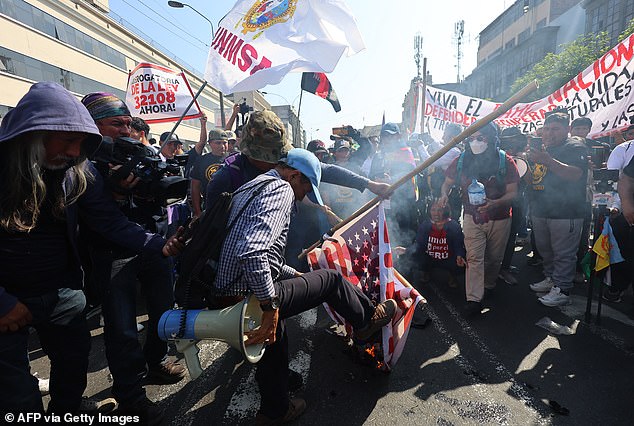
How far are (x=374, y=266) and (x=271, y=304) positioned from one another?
4.01ft

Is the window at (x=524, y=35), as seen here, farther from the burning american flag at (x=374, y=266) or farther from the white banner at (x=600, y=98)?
the burning american flag at (x=374, y=266)

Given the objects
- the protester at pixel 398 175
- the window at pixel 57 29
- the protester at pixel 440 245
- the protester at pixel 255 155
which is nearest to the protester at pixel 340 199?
the protester at pixel 398 175

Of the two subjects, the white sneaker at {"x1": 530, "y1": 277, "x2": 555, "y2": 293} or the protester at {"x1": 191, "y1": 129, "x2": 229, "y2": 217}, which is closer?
the white sneaker at {"x1": 530, "y1": 277, "x2": 555, "y2": 293}

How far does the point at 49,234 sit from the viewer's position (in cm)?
177

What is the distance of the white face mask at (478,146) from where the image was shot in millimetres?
3721

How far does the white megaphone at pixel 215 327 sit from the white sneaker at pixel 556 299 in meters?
3.48

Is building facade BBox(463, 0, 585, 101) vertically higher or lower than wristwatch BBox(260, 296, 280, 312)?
higher

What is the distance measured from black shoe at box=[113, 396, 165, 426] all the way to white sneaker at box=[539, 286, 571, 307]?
3.93 m

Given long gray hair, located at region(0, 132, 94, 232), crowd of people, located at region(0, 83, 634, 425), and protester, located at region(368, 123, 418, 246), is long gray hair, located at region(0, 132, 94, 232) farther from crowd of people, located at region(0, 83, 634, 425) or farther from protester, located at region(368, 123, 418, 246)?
protester, located at region(368, 123, 418, 246)

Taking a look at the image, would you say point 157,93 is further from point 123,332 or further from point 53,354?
point 53,354

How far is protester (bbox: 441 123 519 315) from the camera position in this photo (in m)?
3.71

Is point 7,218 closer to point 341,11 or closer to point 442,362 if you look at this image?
point 442,362

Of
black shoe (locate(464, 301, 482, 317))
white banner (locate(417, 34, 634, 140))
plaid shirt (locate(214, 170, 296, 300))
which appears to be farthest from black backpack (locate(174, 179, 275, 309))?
white banner (locate(417, 34, 634, 140))

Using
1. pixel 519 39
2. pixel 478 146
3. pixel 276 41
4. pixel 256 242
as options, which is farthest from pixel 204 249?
pixel 519 39
